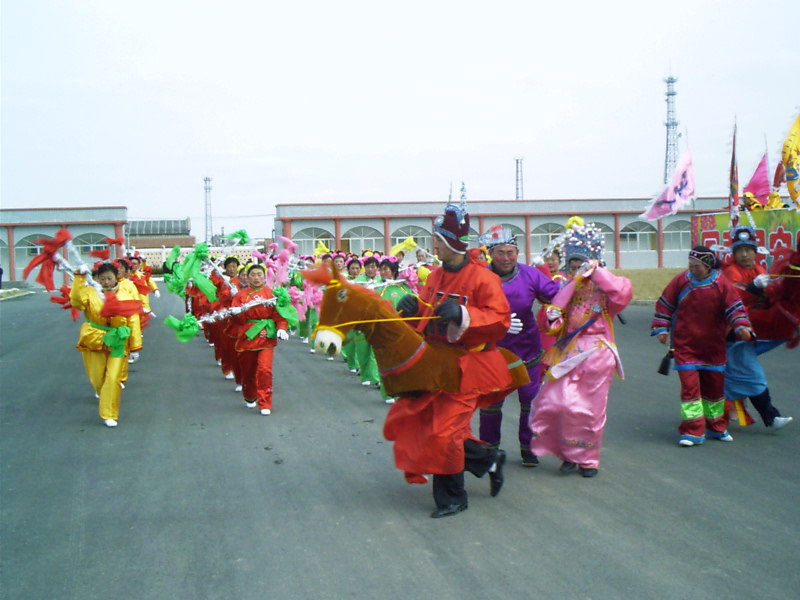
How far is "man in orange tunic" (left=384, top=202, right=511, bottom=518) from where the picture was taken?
5246mm

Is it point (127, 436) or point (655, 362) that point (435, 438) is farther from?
point (655, 362)

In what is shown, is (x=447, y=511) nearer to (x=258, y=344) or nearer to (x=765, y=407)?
(x=765, y=407)

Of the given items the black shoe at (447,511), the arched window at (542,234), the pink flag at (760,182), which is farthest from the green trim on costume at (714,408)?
the arched window at (542,234)

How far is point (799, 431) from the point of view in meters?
7.41

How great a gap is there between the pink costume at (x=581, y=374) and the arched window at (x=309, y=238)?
147 ft

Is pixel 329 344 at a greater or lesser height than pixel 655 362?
greater

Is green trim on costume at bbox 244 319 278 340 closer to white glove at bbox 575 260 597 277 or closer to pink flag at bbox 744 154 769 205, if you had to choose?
white glove at bbox 575 260 597 277

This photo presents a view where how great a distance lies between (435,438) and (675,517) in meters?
1.56

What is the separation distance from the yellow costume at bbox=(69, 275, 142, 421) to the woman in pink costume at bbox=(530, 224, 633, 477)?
15.0 ft

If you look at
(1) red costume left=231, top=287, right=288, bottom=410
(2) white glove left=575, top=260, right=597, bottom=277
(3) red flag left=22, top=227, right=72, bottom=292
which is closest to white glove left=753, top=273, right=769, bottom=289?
(2) white glove left=575, top=260, right=597, bottom=277

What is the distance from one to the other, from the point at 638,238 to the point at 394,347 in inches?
2093

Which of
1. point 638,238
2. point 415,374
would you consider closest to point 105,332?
point 415,374

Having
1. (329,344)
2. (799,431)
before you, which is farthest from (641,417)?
(329,344)

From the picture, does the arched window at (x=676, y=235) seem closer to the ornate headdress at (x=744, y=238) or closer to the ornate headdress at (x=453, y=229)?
the ornate headdress at (x=744, y=238)
